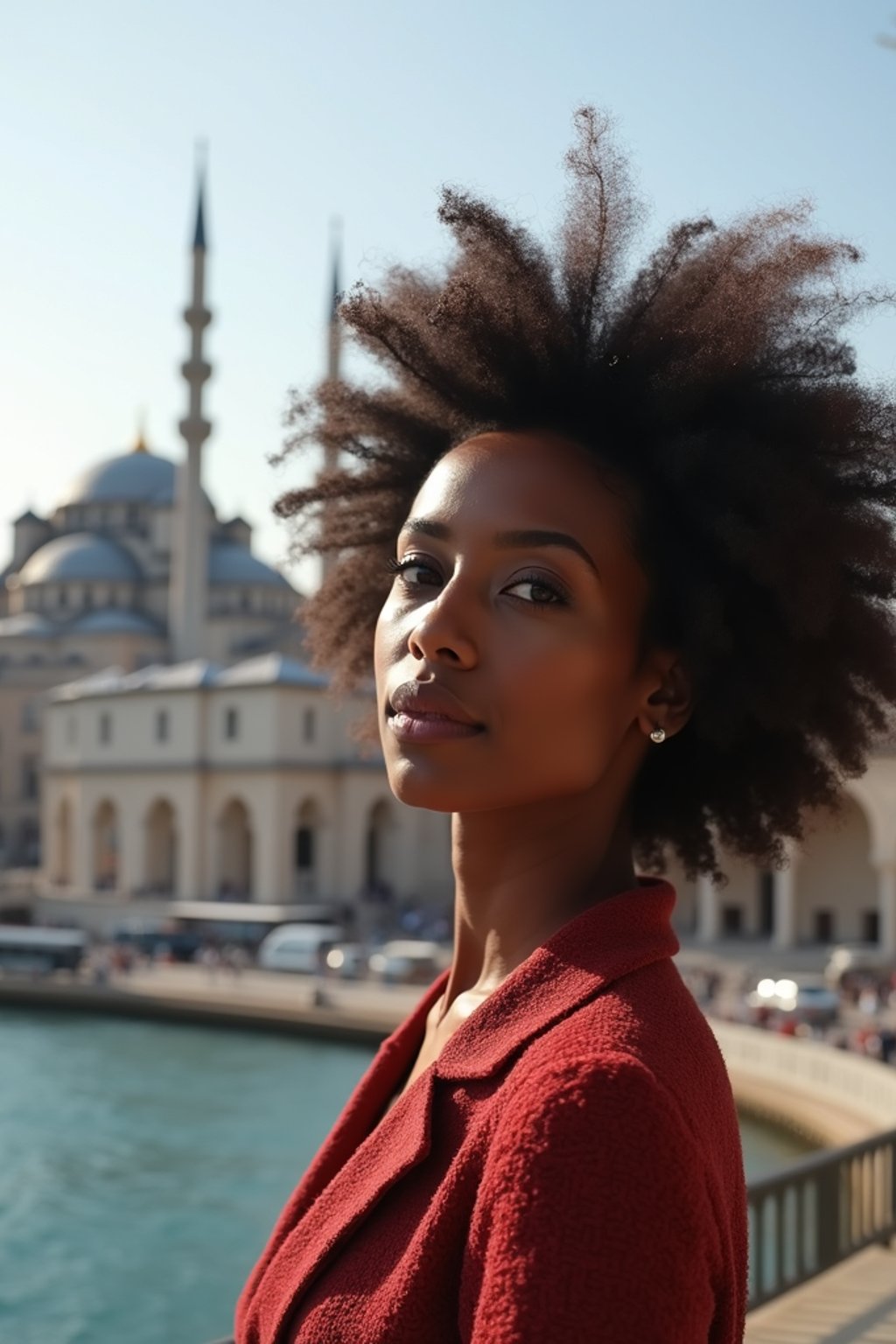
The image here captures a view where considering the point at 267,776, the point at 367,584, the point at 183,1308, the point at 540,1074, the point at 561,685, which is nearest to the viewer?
the point at 540,1074

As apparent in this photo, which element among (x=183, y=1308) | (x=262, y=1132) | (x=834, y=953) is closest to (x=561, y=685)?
(x=183, y=1308)

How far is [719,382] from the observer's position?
1997 millimetres

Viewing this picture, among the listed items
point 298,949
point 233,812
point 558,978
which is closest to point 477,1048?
point 558,978

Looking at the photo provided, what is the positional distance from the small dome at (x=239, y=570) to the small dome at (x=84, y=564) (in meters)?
2.76

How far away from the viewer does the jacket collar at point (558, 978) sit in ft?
5.24

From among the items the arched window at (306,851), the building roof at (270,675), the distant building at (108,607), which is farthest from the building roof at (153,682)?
the distant building at (108,607)

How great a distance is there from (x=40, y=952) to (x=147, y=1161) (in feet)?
43.6

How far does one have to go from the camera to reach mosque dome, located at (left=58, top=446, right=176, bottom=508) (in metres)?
54.2

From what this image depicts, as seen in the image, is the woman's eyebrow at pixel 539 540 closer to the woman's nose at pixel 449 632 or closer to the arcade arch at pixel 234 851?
the woman's nose at pixel 449 632

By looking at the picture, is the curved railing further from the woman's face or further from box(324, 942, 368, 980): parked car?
box(324, 942, 368, 980): parked car

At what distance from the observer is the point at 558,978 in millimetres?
1666

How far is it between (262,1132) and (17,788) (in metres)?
33.2

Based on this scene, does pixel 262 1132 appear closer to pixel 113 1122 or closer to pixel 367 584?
pixel 113 1122

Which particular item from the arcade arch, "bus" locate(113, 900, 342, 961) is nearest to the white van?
"bus" locate(113, 900, 342, 961)
